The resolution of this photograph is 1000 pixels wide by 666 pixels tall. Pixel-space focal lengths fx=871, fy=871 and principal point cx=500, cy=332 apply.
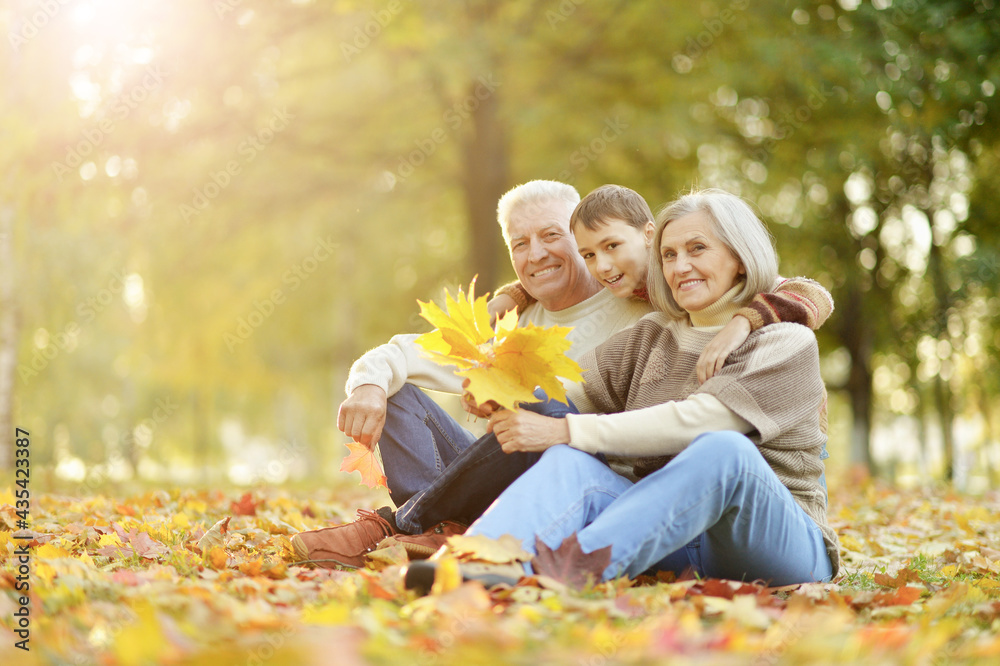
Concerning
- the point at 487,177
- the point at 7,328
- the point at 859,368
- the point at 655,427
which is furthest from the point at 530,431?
the point at 859,368

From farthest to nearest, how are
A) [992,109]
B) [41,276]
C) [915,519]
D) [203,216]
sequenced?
[41,276] → [203,216] → [992,109] → [915,519]

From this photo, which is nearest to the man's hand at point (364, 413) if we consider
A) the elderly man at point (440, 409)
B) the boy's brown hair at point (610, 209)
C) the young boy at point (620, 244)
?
the elderly man at point (440, 409)

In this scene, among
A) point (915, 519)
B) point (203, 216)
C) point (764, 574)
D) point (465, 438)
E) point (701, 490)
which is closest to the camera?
point (701, 490)

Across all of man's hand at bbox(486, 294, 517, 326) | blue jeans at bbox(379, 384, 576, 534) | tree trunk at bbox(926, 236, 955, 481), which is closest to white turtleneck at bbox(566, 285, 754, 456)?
blue jeans at bbox(379, 384, 576, 534)

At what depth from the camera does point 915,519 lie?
4.93 meters

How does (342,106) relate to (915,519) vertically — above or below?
above

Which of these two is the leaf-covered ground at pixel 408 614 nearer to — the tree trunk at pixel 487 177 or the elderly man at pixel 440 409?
the elderly man at pixel 440 409

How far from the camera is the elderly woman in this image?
2.39 m

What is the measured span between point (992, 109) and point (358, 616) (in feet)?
24.8

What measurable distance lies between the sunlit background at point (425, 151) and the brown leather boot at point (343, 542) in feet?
15.5

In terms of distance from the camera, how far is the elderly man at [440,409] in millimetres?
2877

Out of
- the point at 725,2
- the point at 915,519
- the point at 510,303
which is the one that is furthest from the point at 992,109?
the point at 510,303

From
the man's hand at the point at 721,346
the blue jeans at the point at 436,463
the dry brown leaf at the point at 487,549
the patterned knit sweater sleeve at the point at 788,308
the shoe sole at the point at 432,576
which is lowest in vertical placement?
the shoe sole at the point at 432,576

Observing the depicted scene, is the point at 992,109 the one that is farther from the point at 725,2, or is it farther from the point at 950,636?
the point at 950,636
